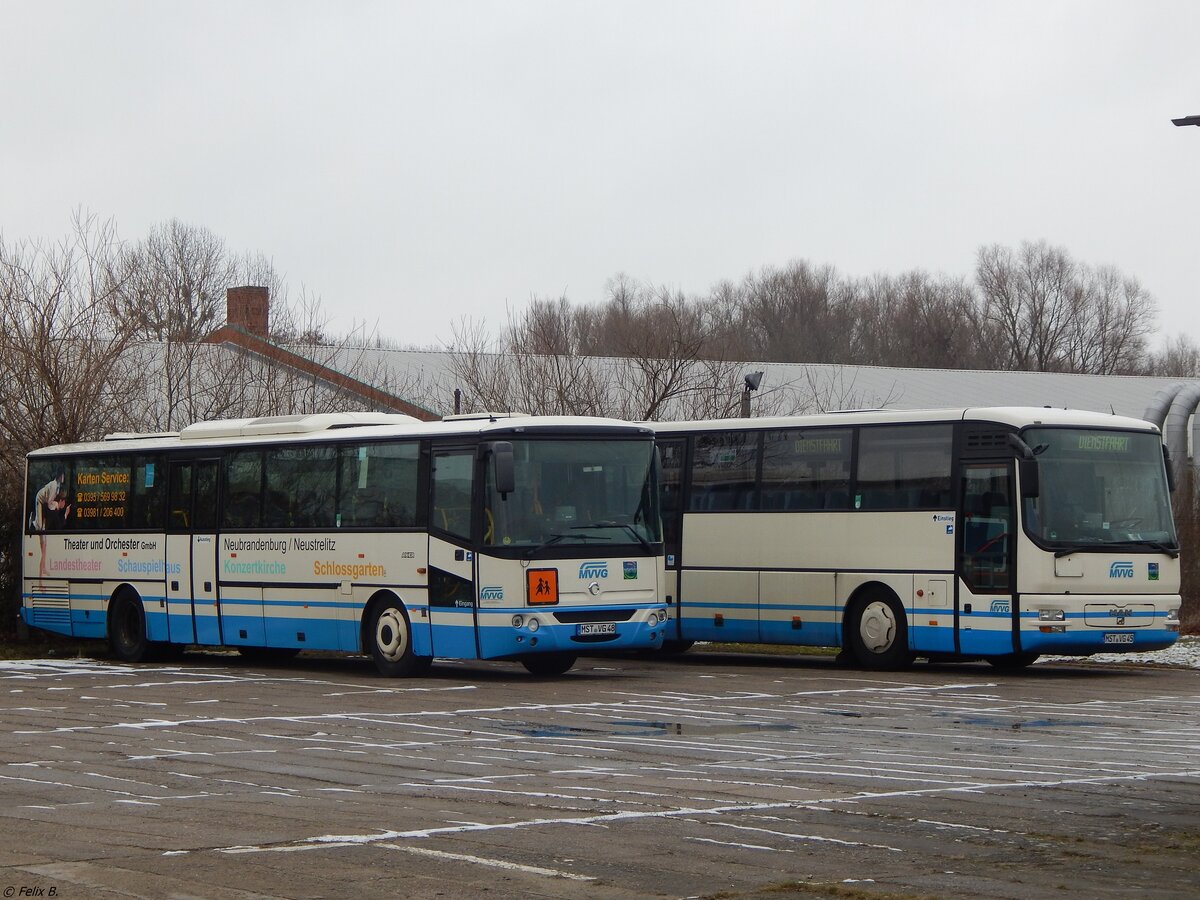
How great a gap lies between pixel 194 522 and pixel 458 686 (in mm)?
6196

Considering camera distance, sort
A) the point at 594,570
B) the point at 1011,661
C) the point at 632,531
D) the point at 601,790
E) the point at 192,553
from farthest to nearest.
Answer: the point at 192,553, the point at 1011,661, the point at 632,531, the point at 594,570, the point at 601,790

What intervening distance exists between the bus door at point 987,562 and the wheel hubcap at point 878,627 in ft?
3.70

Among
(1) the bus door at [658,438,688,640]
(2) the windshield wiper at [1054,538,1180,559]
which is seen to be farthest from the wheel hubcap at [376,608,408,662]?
(2) the windshield wiper at [1054,538,1180,559]

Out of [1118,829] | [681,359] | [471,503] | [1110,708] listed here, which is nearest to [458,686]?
[471,503]

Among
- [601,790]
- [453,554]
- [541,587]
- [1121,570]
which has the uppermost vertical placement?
[453,554]

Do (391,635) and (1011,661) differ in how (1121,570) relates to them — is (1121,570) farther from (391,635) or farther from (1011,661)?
(391,635)

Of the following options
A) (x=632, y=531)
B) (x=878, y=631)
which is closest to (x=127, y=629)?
(x=632, y=531)

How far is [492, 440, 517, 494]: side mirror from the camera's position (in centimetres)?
2023

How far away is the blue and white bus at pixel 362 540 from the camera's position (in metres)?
20.8

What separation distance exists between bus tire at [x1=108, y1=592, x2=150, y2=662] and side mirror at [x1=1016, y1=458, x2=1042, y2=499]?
472 inches

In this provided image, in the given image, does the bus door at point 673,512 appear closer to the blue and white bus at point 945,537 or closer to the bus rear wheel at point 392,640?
the blue and white bus at point 945,537

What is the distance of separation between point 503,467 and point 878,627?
5619 millimetres

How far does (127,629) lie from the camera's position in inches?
1016

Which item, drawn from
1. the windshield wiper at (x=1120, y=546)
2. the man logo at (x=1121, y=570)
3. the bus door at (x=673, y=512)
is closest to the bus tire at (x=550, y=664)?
the bus door at (x=673, y=512)
